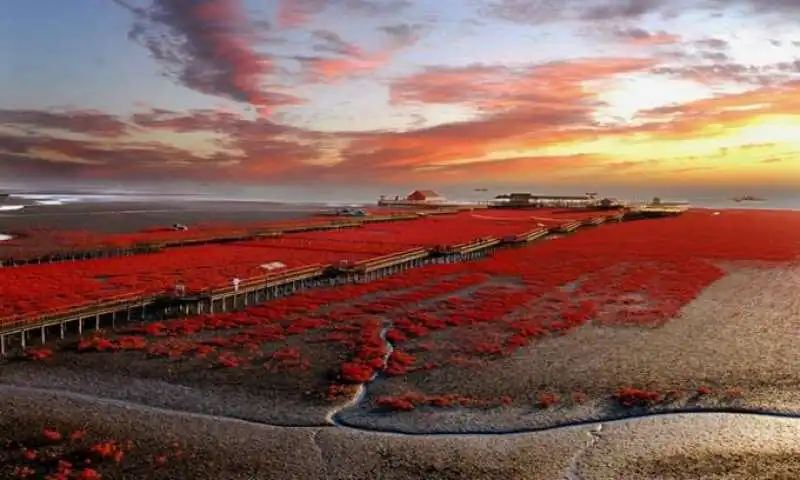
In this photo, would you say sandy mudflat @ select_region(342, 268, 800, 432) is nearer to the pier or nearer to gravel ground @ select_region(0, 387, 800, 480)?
gravel ground @ select_region(0, 387, 800, 480)

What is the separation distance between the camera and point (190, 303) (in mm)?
37188

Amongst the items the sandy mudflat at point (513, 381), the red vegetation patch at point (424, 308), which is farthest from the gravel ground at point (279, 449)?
the red vegetation patch at point (424, 308)

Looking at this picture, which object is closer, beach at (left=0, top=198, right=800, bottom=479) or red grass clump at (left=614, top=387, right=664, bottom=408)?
beach at (left=0, top=198, right=800, bottom=479)

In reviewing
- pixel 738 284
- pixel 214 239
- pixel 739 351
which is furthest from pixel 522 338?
pixel 214 239

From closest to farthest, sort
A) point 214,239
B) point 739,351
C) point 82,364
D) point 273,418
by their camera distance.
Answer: point 273,418
point 82,364
point 739,351
point 214,239

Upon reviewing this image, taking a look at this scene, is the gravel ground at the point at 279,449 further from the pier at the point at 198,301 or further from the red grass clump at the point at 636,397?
the pier at the point at 198,301

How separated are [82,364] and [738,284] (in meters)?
44.6

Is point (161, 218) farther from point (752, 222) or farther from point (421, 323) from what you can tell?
point (752, 222)

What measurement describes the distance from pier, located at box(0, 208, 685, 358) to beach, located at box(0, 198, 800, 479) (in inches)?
61.2

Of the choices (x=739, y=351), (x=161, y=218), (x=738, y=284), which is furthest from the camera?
(x=161, y=218)

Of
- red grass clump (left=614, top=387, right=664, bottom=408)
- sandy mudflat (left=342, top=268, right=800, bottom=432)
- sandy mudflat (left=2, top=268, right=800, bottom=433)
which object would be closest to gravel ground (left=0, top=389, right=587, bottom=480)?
sandy mudflat (left=2, top=268, right=800, bottom=433)

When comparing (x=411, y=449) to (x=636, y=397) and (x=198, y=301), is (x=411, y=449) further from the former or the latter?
(x=198, y=301)

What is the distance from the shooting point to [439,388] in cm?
2453

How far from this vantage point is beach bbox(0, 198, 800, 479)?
18.8 meters
